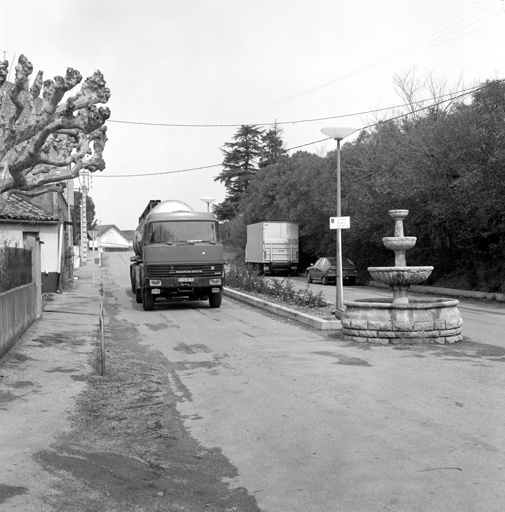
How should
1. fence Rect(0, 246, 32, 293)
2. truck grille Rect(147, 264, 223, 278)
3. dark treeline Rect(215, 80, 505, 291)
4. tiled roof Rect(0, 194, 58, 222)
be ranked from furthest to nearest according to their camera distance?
tiled roof Rect(0, 194, 58, 222), dark treeline Rect(215, 80, 505, 291), truck grille Rect(147, 264, 223, 278), fence Rect(0, 246, 32, 293)

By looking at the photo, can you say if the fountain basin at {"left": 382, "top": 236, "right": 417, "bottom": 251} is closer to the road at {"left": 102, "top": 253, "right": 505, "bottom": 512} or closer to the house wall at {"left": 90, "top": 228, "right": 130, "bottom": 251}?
the road at {"left": 102, "top": 253, "right": 505, "bottom": 512}

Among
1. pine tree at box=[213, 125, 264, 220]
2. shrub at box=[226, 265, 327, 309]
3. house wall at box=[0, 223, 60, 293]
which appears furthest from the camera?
pine tree at box=[213, 125, 264, 220]

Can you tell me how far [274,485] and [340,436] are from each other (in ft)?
4.93

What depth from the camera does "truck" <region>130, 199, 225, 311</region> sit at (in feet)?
68.4

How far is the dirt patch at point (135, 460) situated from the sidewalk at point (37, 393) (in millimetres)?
159

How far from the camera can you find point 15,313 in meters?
12.9

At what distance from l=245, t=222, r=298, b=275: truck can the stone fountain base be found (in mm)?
33760

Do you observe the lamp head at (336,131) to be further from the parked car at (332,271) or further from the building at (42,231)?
the parked car at (332,271)

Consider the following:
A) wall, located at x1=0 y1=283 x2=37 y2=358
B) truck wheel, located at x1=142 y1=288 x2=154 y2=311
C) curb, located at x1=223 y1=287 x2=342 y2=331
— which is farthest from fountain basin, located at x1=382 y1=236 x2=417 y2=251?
truck wheel, located at x1=142 y1=288 x2=154 y2=311

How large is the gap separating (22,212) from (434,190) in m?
15.5

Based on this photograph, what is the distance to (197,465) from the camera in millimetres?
6105

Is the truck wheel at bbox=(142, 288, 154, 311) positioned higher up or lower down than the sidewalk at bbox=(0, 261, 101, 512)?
higher up

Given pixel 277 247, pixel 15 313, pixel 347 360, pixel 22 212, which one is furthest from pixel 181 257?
pixel 277 247

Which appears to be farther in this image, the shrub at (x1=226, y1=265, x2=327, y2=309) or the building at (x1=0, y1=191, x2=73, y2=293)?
the building at (x1=0, y1=191, x2=73, y2=293)
